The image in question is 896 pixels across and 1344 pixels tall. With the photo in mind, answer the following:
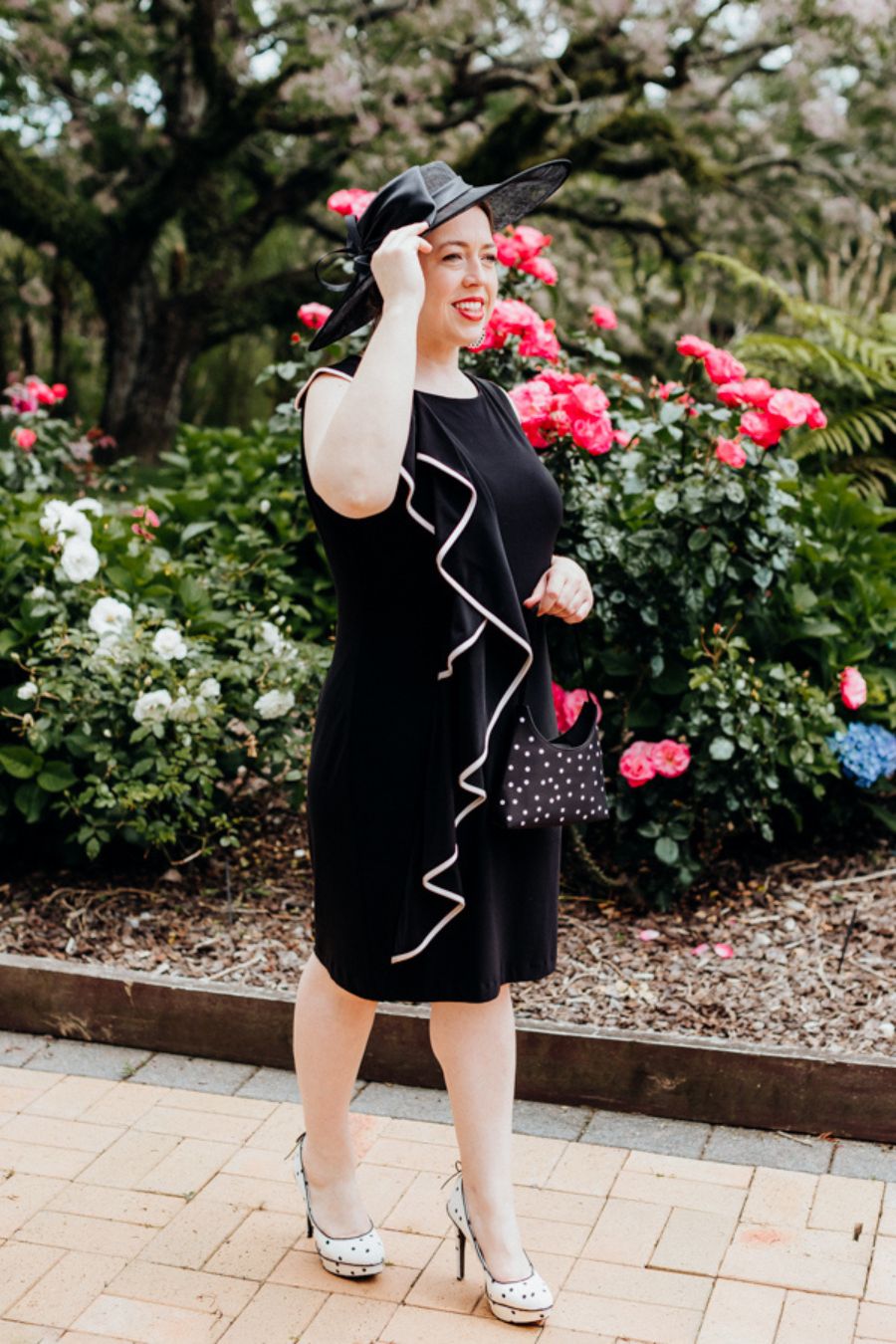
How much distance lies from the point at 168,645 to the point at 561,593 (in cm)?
180

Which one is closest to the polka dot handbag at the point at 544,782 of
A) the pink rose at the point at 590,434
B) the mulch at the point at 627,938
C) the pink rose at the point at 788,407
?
the mulch at the point at 627,938

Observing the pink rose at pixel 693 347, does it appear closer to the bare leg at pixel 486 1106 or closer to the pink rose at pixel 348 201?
the pink rose at pixel 348 201

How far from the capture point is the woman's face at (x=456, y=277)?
93.8 inches

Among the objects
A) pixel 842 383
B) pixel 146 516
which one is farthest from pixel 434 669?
pixel 842 383

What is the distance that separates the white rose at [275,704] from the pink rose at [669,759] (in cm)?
100

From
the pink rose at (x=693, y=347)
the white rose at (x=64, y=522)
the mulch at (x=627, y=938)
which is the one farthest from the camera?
the white rose at (x=64, y=522)

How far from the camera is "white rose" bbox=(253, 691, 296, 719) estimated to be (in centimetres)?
403

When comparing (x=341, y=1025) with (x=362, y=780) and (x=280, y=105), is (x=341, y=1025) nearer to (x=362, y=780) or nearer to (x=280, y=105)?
(x=362, y=780)

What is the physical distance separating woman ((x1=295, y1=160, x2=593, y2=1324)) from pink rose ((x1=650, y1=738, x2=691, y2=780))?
134 centimetres

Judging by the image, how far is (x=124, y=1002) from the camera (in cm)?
356

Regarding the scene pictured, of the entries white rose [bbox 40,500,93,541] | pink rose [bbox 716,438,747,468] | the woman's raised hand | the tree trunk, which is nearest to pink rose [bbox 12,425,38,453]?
white rose [bbox 40,500,93,541]

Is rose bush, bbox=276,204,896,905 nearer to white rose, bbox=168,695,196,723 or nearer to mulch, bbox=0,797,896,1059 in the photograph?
mulch, bbox=0,797,896,1059

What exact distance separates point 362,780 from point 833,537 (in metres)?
2.66

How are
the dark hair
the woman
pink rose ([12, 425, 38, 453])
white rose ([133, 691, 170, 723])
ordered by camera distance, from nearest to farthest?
the woman
the dark hair
white rose ([133, 691, 170, 723])
pink rose ([12, 425, 38, 453])
